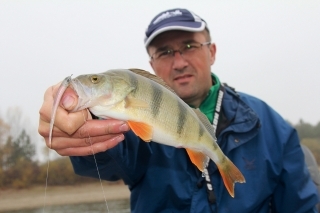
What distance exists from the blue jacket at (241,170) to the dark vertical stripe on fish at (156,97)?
130 cm

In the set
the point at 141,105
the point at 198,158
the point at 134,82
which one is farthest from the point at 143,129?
the point at 198,158

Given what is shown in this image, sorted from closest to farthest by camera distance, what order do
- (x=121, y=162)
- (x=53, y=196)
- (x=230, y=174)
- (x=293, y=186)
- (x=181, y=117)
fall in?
(x=181, y=117), (x=230, y=174), (x=121, y=162), (x=293, y=186), (x=53, y=196)

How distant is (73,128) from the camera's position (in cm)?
204

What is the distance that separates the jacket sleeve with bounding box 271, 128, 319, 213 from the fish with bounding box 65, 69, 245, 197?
186cm

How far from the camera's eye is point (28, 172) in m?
31.5

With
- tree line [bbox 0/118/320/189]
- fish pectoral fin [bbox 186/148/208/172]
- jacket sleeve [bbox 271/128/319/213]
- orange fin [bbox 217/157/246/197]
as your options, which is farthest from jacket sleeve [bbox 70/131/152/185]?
tree line [bbox 0/118/320/189]

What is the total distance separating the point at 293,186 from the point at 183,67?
1617 mm

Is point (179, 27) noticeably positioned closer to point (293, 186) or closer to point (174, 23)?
point (174, 23)

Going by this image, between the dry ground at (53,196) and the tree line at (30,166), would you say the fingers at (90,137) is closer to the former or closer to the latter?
the tree line at (30,166)

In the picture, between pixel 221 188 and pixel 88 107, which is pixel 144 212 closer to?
pixel 221 188

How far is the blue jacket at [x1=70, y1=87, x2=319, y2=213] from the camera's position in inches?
140

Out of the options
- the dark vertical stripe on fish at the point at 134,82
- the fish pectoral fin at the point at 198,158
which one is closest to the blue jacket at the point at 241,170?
the fish pectoral fin at the point at 198,158

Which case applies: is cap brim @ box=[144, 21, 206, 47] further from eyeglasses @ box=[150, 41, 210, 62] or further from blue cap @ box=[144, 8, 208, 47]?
eyeglasses @ box=[150, 41, 210, 62]

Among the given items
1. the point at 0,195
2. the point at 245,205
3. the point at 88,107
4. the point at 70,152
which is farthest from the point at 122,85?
the point at 0,195
